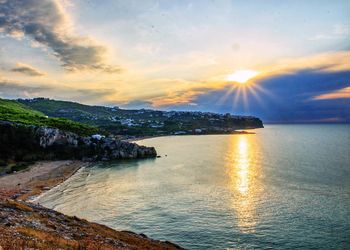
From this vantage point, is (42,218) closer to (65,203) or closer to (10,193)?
(65,203)

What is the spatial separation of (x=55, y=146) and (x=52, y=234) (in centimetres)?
11172

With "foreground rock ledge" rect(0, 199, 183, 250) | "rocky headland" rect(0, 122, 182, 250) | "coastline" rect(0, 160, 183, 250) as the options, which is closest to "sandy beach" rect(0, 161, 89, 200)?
"rocky headland" rect(0, 122, 182, 250)

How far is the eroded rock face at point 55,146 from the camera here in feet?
414

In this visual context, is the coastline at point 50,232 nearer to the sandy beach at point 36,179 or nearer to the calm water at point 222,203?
the sandy beach at point 36,179

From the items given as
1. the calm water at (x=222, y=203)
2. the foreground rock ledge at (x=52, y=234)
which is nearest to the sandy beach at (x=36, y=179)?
the calm water at (x=222, y=203)

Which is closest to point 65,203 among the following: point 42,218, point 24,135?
A: point 42,218

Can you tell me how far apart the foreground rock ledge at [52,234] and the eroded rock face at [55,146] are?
288 ft

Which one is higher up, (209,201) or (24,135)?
(24,135)

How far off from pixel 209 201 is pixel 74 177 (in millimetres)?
52232

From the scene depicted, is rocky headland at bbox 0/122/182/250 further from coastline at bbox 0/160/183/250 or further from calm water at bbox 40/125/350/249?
calm water at bbox 40/125/350/249

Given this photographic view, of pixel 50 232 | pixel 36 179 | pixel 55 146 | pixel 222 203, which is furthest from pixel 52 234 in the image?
pixel 55 146

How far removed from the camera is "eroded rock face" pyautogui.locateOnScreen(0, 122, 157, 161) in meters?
126

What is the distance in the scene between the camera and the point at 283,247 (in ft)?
150

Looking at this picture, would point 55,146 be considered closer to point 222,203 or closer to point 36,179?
point 36,179
